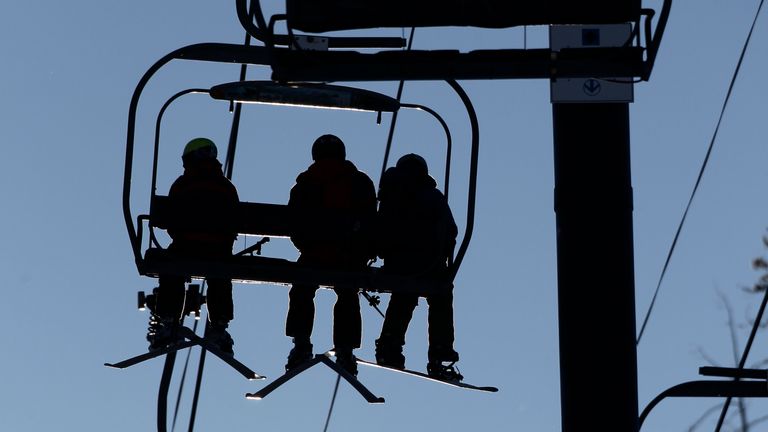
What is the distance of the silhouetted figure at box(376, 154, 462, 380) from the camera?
10.7m

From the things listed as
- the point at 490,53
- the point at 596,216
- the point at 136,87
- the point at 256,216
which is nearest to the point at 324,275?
the point at 256,216

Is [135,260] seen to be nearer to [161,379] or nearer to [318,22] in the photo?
[161,379]

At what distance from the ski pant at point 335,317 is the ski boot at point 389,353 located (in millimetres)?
157

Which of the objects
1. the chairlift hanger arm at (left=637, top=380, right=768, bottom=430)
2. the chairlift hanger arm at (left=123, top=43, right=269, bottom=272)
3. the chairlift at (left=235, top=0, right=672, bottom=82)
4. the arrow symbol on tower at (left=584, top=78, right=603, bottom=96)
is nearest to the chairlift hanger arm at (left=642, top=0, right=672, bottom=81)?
the chairlift at (left=235, top=0, right=672, bottom=82)

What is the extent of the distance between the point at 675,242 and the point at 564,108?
1922 mm

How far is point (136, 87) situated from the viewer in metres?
10.2

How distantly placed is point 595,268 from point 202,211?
3097mm

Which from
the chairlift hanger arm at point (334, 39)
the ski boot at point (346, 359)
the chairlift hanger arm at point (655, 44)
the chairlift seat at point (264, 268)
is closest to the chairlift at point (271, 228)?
the chairlift seat at point (264, 268)

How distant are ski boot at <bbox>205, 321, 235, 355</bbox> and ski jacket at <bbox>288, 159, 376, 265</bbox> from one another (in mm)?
703

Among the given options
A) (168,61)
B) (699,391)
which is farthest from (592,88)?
(168,61)

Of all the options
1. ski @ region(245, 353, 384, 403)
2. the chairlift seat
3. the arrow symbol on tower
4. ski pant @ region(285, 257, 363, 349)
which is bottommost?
ski @ region(245, 353, 384, 403)

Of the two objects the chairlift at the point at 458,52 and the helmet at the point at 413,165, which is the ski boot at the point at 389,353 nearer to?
the helmet at the point at 413,165

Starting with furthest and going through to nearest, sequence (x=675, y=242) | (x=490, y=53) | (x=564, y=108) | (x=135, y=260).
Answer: (x=135, y=260)
(x=675, y=242)
(x=564, y=108)
(x=490, y=53)

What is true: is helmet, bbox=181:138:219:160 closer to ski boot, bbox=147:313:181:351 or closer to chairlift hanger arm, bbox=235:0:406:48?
ski boot, bbox=147:313:181:351
